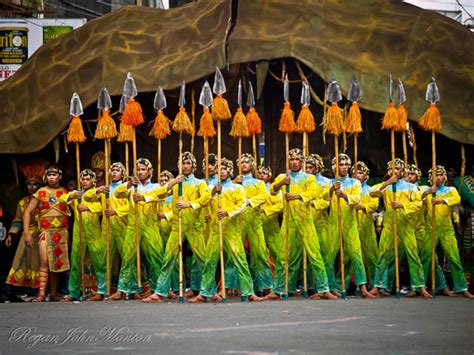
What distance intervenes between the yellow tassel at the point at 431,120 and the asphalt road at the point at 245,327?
2.22 m

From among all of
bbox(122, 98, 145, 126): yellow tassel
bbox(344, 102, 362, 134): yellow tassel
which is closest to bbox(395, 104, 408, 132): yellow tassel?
bbox(344, 102, 362, 134): yellow tassel

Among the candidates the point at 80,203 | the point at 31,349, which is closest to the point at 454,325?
the point at 31,349

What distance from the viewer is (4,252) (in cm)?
1869

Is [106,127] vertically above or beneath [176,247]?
above

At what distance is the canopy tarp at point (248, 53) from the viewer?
1767 centimetres

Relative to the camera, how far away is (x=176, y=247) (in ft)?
53.1

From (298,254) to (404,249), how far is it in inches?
49.8

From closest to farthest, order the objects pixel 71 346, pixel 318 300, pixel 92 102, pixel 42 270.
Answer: pixel 71 346, pixel 318 300, pixel 42 270, pixel 92 102

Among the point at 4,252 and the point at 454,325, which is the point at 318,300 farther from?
the point at 4,252

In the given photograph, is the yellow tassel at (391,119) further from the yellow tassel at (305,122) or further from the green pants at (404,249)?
the green pants at (404,249)

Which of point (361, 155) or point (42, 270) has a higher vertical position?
point (361, 155)

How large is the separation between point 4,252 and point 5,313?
4114mm

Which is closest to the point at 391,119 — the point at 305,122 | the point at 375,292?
the point at 305,122

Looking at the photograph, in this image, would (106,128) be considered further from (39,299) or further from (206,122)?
(39,299)
